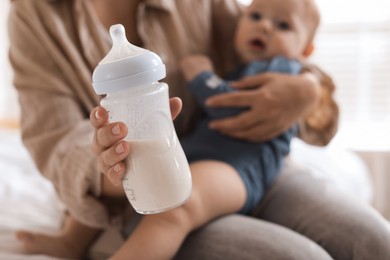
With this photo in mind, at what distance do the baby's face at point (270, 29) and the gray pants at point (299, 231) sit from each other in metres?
0.31

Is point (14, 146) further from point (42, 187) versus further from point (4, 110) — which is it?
point (4, 110)

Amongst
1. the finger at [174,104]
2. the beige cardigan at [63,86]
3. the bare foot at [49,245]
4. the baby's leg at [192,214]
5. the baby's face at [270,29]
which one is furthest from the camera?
the baby's face at [270,29]

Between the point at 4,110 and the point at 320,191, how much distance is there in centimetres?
223

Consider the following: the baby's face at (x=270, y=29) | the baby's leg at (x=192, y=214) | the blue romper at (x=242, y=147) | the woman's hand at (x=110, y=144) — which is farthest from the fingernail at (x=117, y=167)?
the baby's face at (x=270, y=29)

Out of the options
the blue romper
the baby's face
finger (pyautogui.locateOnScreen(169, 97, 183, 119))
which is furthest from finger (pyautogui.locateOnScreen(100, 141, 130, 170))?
the baby's face

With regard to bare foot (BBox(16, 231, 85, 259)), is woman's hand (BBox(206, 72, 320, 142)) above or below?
above

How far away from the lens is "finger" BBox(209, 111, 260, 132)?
1.04 meters

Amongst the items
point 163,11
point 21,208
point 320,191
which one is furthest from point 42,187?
point 320,191

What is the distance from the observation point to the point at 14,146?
6.32 ft

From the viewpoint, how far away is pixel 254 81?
1.09 metres

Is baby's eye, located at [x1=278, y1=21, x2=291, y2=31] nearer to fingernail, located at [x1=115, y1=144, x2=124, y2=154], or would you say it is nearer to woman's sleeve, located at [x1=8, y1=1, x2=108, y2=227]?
woman's sleeve, located at [x1=8, y1=1, x2=108, y2=227]

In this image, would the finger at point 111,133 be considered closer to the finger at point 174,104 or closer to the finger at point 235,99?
the finger at point 174,104

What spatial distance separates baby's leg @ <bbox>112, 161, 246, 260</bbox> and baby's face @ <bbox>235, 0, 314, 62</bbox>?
0.34m

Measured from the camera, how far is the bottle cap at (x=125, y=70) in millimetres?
603
